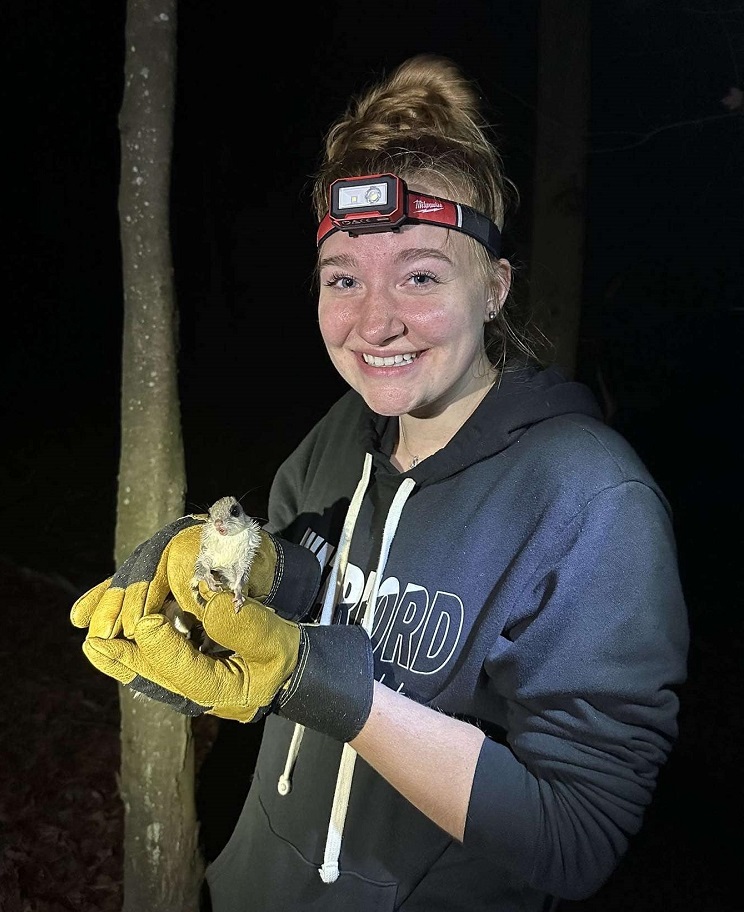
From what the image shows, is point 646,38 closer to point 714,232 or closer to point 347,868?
point 714,232

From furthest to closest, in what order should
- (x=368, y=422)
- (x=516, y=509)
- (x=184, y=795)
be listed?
1. (x=184, y=795)
2. (x=368, y=422)
3. (x=516, y=509)

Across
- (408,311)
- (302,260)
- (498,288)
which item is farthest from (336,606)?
(302,260)

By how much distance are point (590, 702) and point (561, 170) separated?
10.5 feet

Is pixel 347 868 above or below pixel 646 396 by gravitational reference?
below

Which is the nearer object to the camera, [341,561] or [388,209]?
[388,209]

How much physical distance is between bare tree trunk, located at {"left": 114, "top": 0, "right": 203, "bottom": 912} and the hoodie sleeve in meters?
1.44

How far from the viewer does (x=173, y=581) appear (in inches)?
61.5

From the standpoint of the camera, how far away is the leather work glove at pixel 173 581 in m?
1.53

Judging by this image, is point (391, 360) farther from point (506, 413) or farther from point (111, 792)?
point (111, 792)

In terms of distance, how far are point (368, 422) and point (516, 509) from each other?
59 cm

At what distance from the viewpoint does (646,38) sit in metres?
3.34

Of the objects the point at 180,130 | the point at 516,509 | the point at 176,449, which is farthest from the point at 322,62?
the point at 516,509

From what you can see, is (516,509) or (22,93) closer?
(516,509)

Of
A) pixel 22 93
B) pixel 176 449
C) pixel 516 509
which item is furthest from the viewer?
pixel 22 93
